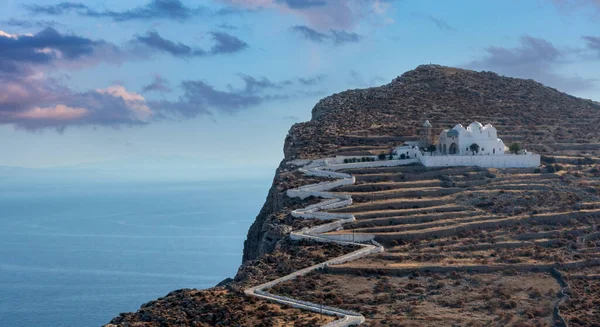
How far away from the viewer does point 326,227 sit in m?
55.3

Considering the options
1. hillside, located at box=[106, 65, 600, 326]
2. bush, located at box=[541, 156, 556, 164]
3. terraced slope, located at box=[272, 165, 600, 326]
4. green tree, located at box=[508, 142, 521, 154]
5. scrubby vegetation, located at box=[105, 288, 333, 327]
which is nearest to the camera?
scrubby vegetation, located at box=[105, 288, 333, 327]

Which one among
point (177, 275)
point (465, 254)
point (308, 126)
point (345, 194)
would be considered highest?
point (308, 126)

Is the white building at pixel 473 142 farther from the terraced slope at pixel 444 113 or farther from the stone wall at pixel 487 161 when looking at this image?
the terraced slope at pixel 444 113

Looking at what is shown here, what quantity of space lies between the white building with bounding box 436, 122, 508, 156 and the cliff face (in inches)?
377

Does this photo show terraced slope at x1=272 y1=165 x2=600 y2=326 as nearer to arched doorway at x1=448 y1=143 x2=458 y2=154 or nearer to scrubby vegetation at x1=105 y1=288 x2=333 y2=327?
scrubby vegetation at x1=105 y1=288 x2=333 y2=327

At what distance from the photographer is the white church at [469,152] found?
237 ft

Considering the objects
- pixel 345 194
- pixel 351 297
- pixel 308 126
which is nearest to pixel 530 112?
pixel 308 126

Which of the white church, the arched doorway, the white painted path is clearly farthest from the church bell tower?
the white painted path

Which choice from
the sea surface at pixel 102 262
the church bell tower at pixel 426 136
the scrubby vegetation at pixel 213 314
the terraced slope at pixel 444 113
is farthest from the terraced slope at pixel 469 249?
the sea surface at pixel 102 262

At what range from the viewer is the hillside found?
4181 cm

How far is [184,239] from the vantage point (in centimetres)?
13400

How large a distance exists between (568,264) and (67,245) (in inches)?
3815

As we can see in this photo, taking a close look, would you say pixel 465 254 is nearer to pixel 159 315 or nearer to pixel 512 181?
pixel 512 181

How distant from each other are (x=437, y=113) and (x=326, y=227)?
145 ft
